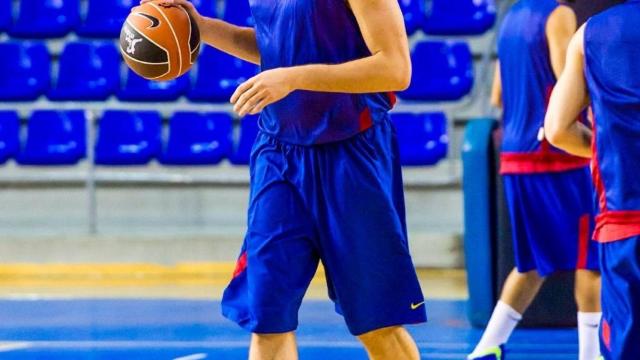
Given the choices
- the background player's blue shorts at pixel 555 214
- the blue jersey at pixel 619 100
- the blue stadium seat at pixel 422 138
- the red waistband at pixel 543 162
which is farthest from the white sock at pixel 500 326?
the blue stadium seat at pixel 422 138

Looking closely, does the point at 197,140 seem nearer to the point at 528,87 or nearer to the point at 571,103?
the point at 528,87

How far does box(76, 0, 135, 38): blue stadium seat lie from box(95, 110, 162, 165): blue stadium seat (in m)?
0.88

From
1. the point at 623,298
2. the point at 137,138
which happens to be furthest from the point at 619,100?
the point at 137,138

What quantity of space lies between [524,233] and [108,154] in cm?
469

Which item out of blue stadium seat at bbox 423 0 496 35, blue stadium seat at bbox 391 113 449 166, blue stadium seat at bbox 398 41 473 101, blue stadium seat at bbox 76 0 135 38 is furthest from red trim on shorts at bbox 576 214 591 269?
blue stadium seat at bbox 76 0 135 38

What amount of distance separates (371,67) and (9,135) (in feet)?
22.2

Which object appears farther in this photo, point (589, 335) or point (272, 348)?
point (589, 335)

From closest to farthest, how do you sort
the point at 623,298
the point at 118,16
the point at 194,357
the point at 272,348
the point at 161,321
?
the point at 623,298 → the point at 272,348 → the point at 194,357 → the point at 161,321 → the point at 118,16

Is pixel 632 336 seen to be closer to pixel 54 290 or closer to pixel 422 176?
pixel 54 290

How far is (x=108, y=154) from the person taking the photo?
9.51 m

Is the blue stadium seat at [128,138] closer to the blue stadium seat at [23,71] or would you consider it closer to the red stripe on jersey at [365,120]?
the blue stadium seat at [23,71]

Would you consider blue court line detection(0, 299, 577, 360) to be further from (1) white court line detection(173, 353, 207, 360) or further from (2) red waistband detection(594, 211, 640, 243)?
(2) red waistband detection(594, 211, 640, 243)

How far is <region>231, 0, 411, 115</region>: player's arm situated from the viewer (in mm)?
3332

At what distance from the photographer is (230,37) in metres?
3.84
